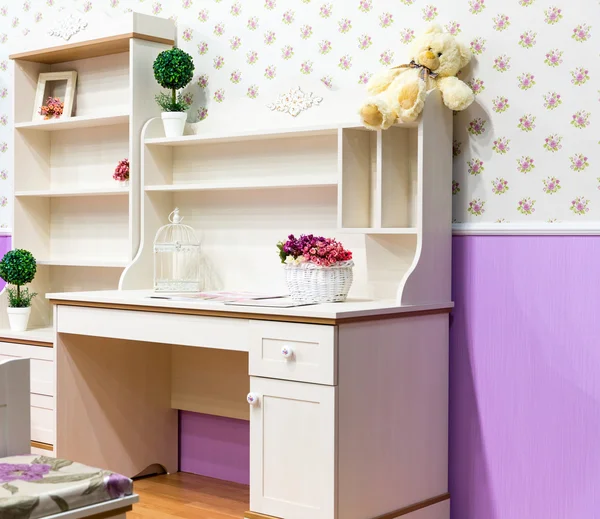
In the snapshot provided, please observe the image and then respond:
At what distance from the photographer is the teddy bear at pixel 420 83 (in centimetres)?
279

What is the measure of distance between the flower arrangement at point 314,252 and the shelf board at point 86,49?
46.8 inches

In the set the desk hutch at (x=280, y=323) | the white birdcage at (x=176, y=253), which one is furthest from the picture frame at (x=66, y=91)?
the white birdcage at (x=176, y=253)

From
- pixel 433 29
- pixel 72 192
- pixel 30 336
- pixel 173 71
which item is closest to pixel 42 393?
pixel 30 336

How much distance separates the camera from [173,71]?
3.44m

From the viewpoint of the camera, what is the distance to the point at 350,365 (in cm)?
258

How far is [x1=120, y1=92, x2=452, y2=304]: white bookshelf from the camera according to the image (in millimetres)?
2887

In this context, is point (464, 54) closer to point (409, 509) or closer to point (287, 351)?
point (287, 351)

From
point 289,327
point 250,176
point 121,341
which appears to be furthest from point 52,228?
point 289,327

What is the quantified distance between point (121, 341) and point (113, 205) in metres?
0.66

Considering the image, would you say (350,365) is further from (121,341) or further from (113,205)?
(113,205)

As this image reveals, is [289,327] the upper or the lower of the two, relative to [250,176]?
lower

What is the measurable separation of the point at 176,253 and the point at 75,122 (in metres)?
0.76

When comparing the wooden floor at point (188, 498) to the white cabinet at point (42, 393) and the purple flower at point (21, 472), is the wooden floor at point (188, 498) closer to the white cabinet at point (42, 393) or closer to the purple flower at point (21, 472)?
the white cabinet at point (42, 393)

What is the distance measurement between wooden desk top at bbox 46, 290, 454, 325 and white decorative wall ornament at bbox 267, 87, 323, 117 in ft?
2.52
